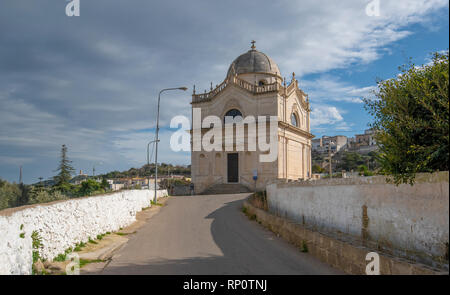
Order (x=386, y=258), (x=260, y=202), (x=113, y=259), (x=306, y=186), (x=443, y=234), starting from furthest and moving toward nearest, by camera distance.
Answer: (x=260, y=202), (x=306, y=186), (x=113, y=259), (x=386, y=258), (x=443, y=234)

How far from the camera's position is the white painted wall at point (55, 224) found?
21.0 feet

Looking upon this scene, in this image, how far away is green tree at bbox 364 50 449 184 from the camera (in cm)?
653

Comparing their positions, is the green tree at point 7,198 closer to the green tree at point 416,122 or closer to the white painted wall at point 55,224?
the white painted wall at point 55,224

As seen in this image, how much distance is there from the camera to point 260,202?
20125mm

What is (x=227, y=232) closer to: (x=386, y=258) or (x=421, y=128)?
(x=386, y=258)

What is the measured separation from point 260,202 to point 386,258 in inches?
532

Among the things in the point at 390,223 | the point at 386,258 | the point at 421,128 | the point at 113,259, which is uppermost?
the point at 421,128

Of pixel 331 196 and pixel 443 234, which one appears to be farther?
pixel 331 196

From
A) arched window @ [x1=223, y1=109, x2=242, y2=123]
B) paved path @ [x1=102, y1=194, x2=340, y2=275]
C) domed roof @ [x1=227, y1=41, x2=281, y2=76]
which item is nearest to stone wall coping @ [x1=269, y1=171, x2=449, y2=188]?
paved path @ [x1=102, y1=194, x2=340, y2=275]

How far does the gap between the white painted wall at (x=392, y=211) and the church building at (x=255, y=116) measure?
2047 centimetres

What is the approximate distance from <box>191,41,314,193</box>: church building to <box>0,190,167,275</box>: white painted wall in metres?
17.9

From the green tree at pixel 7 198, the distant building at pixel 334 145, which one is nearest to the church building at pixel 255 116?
the green tree at pixel 7 198

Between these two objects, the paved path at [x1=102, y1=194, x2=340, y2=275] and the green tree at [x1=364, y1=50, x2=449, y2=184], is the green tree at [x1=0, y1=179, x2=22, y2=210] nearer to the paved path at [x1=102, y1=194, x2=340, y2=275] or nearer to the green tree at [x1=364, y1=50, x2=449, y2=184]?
the paved path at [x1=102, y1=194, x2=340, y2=275]

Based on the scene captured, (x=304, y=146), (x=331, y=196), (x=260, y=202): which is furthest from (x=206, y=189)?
(x=331, y=196)
